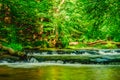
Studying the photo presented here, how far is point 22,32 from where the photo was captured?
37.6 metres

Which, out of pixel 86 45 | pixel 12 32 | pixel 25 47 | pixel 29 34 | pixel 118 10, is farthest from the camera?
pixel 86 45

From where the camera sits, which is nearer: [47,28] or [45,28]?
[47,28]

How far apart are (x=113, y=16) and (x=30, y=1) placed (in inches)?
223

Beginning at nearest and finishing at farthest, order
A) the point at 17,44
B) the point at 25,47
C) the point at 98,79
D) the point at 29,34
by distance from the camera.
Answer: the point at 98,79
the point at 17,44
the point at 25,47
the point at 29,34

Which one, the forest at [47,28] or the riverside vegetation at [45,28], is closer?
the riverside vegetation at [45,28]

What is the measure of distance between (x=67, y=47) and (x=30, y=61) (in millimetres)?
17315

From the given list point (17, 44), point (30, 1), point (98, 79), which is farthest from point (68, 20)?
point (98, 79)

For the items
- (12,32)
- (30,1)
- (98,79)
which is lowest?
(98,79)

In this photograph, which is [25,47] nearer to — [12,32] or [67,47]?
[67,47]

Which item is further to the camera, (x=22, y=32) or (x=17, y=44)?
(x=22, y=32)

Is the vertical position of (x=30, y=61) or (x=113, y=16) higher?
(x=113, y=16)

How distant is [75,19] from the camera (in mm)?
40250

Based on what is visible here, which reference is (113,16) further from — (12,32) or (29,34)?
(29,34)

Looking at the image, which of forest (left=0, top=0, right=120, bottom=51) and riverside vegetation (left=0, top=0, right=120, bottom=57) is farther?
forest (left=0, top=0, right=120, bottom=51)
